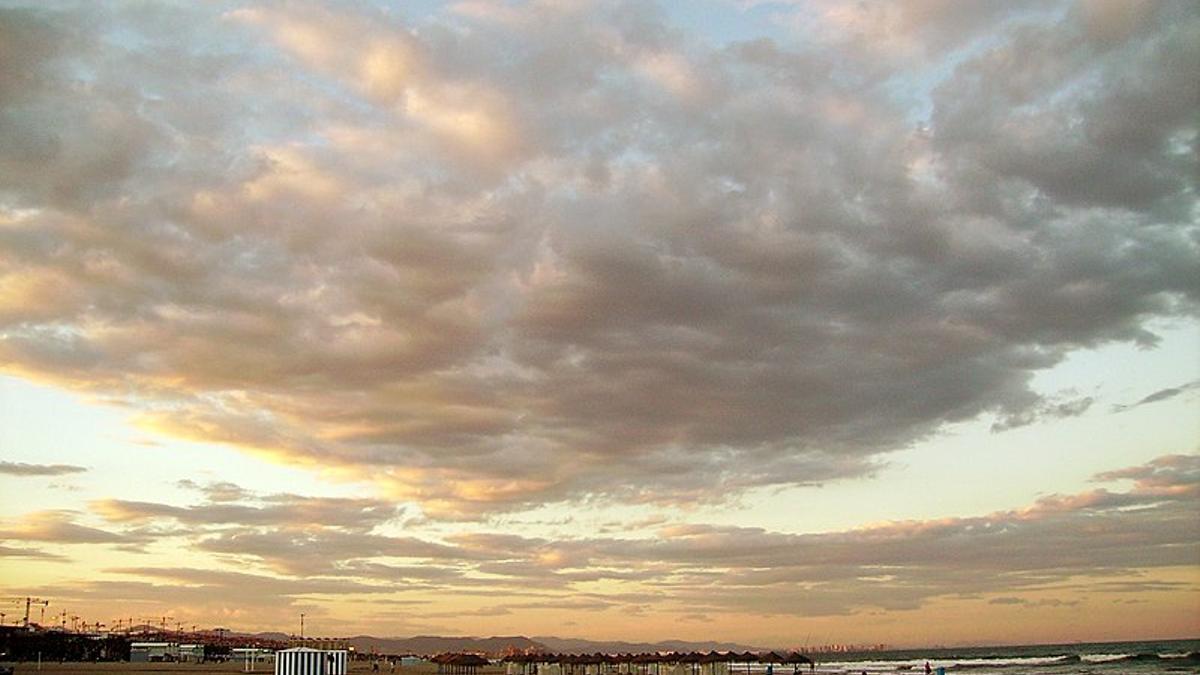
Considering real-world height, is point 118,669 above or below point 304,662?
below

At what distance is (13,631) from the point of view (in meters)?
184

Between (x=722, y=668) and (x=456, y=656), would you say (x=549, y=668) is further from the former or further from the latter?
(x=456, y=656)

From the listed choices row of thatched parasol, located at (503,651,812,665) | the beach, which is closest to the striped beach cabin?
row of thatched parasol, located at (503,651,812,665)

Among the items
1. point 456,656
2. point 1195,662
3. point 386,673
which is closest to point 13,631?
point 386,673

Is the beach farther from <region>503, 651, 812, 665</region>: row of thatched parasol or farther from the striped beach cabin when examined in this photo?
the striped beach cabin

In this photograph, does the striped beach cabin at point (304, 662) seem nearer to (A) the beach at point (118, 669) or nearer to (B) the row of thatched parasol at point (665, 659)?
(B) the row of thatched parasol at point (665, 659)

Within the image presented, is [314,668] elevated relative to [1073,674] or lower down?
elevated

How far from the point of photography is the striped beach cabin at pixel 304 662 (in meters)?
58.2

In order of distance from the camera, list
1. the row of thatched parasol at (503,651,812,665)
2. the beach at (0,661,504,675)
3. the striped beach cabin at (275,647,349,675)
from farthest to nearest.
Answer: the beach at (0,661,504,675)
the row of thatched parasol at (503,651,812,665)
the striped beach cabin at (275,647,349,675)

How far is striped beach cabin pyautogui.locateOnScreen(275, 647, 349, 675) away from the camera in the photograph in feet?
191

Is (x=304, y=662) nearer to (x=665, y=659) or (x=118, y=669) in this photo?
(x=665, y=659)

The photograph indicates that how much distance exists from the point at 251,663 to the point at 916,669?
88.9m

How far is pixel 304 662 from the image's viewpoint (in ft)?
193

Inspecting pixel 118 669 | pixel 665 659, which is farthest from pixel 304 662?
pixel 118 669
